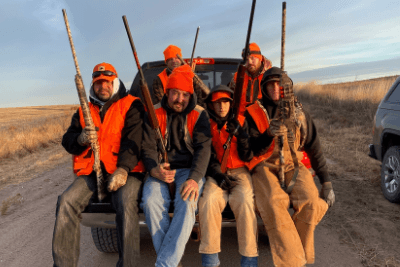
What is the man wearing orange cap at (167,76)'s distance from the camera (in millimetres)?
3703

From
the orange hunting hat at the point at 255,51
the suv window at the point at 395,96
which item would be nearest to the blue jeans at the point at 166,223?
the orange hunting hat at the point at 255,51

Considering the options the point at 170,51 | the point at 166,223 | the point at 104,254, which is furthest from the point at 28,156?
the point at 166,223

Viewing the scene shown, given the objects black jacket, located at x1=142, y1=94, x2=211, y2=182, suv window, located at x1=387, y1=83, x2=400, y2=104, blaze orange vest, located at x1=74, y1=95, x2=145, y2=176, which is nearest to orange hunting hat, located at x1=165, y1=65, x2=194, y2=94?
black jacket, located at x1=142, y1=94, x2=211, y2=182

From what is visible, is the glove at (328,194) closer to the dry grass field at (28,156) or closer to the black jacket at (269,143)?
the black jacket at (269,143)

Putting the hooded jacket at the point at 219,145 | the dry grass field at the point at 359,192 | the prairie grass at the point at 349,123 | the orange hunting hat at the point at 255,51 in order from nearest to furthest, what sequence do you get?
the hooded jacket at the point at 219,145, the dry grass field at the point at 359,192, the orange hunting hat at the point at 255,51, the prairie grass at the point at 349,123

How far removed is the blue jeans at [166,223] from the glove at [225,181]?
22cm

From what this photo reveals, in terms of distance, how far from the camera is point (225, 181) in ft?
8.91

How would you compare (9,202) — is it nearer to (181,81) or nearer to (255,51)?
(181,81)

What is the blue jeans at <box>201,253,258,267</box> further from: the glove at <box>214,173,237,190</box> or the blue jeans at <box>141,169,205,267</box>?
the glove at <box>214,173,237,190</box>

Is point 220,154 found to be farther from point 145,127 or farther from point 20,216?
point 20,216

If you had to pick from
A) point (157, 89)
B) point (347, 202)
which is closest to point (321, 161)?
point (347, 202)

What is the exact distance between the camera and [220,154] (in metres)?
3.06

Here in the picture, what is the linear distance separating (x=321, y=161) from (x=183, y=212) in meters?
1.55

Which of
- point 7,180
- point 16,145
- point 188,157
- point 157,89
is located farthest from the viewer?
point 16,145
